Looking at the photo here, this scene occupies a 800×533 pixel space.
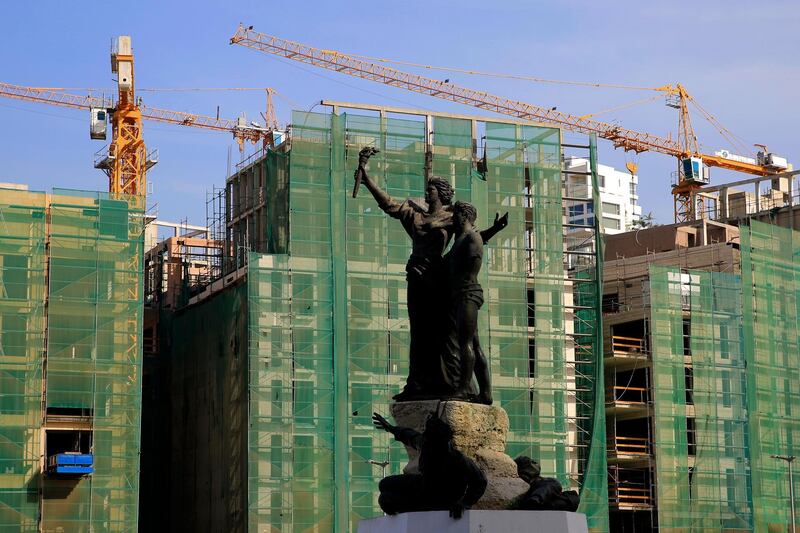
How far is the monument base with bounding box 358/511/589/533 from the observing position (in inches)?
940

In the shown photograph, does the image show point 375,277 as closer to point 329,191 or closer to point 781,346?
point 329,191

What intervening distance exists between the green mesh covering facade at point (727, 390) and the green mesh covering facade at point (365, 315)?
545 centimetres

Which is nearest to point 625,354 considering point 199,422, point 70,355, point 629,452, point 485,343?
point 629,452

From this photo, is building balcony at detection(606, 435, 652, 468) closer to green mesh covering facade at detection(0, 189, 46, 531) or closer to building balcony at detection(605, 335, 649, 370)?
building balcony at detection(605, 335, 649, 370)

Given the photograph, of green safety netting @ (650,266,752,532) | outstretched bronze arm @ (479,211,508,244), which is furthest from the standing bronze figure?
green safety netting @ (650,266,752,532)

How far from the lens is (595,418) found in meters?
70.4

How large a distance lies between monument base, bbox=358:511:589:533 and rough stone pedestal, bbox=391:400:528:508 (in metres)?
0.53

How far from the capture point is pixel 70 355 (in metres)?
59.4

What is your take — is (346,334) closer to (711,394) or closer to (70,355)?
(70,355)

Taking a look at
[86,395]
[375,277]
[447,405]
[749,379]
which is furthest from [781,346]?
[447,405]

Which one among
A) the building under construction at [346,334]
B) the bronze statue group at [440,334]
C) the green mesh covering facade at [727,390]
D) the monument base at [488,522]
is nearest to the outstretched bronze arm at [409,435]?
the bronze statue group at [440,334]

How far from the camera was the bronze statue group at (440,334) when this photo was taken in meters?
24.7

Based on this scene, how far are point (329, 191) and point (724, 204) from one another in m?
45.8

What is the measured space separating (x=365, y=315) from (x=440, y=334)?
38.7 m
